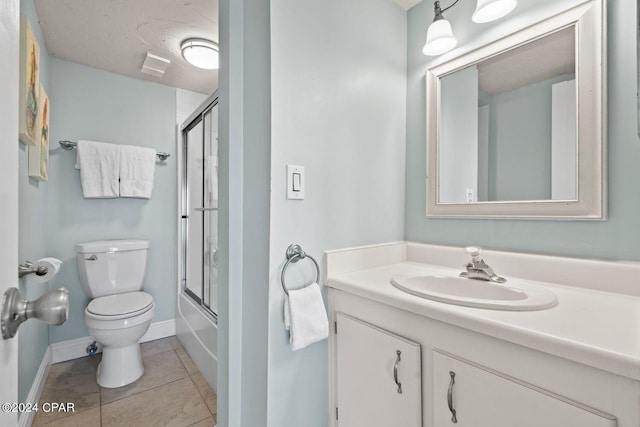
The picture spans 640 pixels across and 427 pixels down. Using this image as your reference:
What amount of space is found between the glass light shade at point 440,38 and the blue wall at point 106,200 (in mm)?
2196

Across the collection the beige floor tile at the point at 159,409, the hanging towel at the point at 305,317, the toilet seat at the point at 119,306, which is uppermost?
the hanging towel at the point at 305,317

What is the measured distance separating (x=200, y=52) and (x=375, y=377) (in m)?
2.13


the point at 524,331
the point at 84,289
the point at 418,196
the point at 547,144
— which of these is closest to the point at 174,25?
the point at 418,196

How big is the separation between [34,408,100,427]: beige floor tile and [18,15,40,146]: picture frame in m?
1.44

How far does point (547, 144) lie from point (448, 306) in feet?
2.69

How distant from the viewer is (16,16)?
509 millimetres

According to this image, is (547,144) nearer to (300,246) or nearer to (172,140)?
(300,246)

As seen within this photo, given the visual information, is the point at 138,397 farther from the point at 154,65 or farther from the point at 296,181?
the point at 154,65

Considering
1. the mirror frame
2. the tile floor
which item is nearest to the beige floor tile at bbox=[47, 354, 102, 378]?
the tile floor

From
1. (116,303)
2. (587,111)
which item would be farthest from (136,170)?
(587,111)

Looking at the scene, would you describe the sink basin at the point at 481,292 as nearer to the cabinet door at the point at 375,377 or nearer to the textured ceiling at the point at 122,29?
the cabinet door at the point at 375,377

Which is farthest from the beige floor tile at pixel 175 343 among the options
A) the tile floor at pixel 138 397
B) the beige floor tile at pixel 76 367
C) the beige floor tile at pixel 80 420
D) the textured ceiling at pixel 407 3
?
the textured ceiling at pixel 407 3

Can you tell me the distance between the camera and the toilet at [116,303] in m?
1.71

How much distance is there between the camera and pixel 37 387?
1608mm
